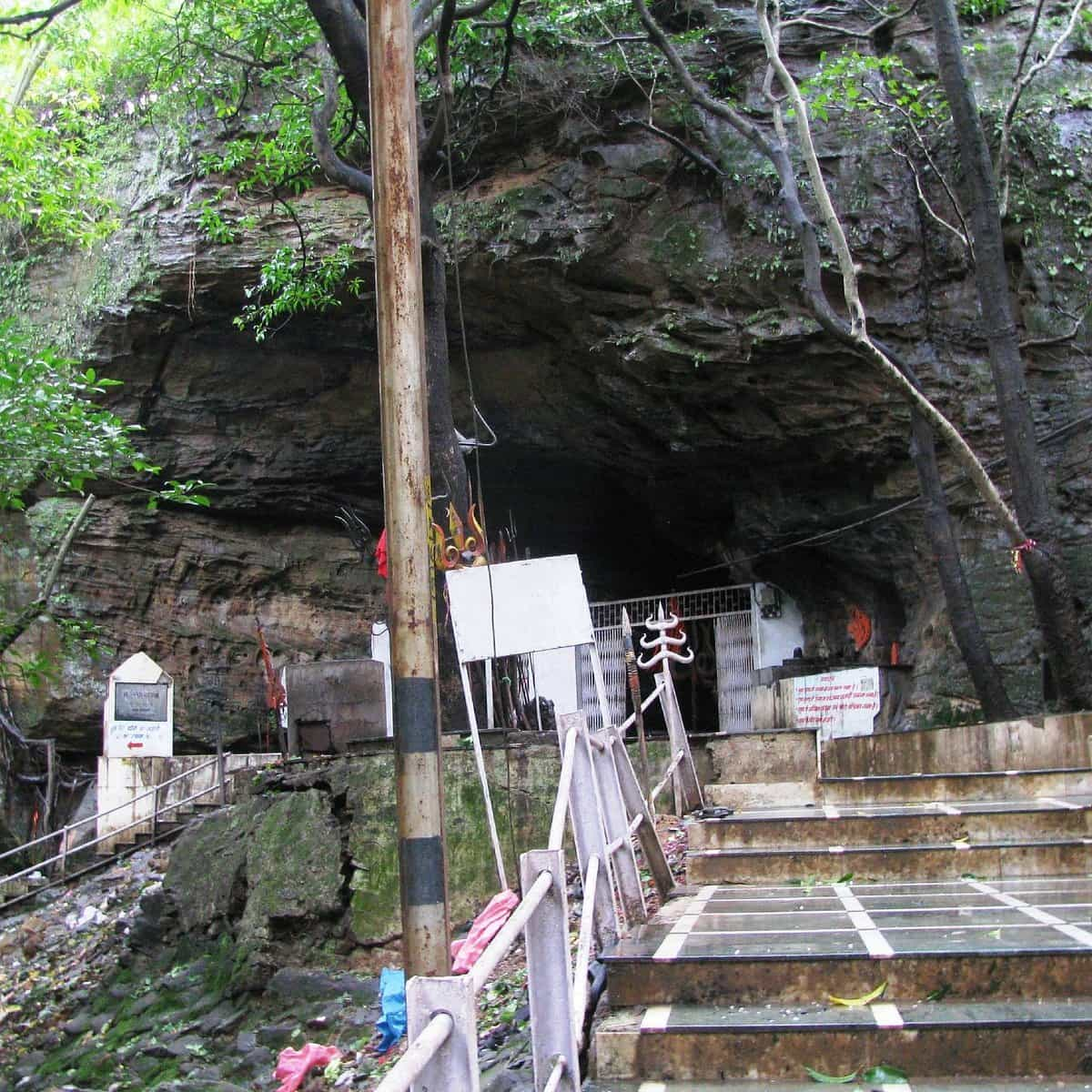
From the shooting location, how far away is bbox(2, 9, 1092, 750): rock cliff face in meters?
12.8

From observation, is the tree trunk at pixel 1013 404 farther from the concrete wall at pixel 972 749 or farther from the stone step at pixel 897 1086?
the stone step at pixel 897 1086

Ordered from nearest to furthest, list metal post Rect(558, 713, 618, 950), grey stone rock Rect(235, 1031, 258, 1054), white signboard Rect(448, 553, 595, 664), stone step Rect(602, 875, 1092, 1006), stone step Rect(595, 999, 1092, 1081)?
1. stone step Rect(595, 999, 1092, 1081)
2. stone step Rect(602, 875, 1092, 1006)
3. metal post Rect(558, 713, 618, 950)
4. white signboard Rect(448, 553, 595, 664)
5. grey stone rock Rect(235, 1031, 258, 1054)

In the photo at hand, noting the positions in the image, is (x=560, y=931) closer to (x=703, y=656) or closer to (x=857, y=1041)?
(x=857, y=1041)

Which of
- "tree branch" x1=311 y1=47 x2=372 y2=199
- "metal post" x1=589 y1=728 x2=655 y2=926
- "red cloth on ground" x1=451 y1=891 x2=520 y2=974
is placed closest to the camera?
"metal post" x1=589 y1=728 x2=655 y2=926

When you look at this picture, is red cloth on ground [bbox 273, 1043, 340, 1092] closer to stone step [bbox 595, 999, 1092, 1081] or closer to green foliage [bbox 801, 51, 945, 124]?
stone step [bbox 595, 999, 1092, 1081]

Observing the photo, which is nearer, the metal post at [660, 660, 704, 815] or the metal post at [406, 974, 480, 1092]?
the metal post at [406, 974, 480, 1092]

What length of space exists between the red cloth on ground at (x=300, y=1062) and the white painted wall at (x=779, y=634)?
401 inches

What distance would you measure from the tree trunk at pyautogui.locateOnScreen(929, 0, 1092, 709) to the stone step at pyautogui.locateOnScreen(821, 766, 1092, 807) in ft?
9.32

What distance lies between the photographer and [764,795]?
7320 millimetres

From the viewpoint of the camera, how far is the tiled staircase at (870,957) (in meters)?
3.15

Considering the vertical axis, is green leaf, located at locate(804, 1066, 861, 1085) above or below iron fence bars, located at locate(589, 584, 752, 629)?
below

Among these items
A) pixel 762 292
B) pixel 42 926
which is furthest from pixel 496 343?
pixel 42 926

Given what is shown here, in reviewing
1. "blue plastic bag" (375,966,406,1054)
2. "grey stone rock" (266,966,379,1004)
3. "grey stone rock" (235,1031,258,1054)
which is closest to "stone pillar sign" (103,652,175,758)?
"grey stone rock" (266,966,379,1004)

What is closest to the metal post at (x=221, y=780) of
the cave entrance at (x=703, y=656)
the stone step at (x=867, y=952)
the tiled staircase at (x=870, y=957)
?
the cave entrance at (x=703, y=656)
